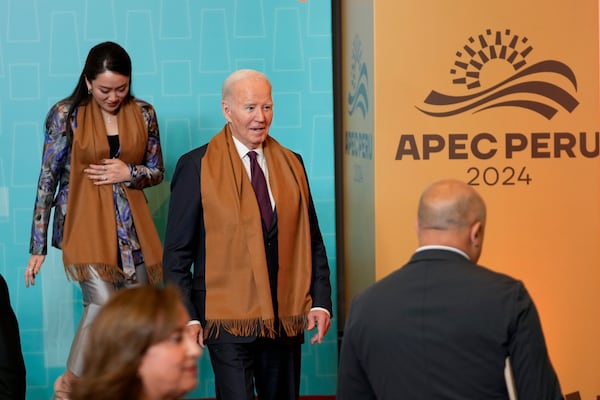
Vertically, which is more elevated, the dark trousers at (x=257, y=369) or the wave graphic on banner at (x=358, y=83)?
the wave graphic on banner at (x=358, y=83)

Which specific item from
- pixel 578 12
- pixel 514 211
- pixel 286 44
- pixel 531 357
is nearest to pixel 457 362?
pixel 531 357

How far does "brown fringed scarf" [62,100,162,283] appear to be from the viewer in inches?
186

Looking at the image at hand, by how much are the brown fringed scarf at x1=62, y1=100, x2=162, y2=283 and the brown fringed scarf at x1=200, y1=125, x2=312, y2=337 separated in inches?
31.0

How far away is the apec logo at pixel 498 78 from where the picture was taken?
4.73 metres

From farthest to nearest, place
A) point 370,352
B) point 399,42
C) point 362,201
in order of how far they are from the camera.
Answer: point 362,201 → point 399,42 → point 370,352

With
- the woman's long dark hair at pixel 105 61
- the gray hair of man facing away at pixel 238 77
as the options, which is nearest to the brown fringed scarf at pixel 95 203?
the woman's long dark hair at pixel 105 61

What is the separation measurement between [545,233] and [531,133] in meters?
0.44

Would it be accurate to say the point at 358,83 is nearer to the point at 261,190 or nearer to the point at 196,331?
the point at 261,190

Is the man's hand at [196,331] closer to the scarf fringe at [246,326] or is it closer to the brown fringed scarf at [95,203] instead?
the scarf fringe at [246,326]

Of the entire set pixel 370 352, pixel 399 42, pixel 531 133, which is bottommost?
pixel 370 352

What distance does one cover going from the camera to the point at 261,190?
411 cm

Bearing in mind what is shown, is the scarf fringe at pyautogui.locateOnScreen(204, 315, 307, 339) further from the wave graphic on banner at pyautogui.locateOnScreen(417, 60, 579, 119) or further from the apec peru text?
the wave graphic on banner at pyautogui.locateOnScreen(417, 60, 579, 119)

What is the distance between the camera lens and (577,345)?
15.9 feet

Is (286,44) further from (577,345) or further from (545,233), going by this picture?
(577,345)
